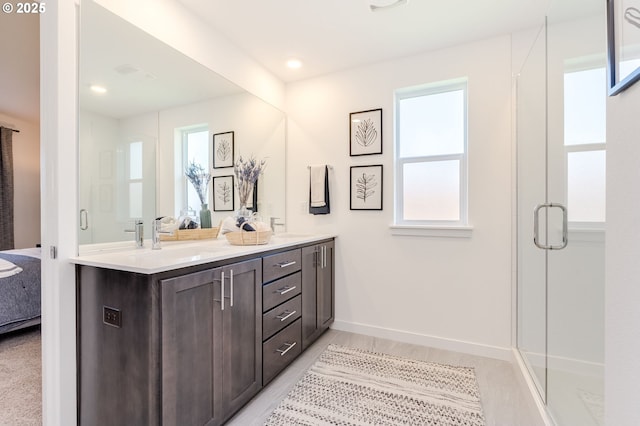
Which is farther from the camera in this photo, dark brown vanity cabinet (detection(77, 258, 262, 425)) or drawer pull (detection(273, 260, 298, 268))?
drawer pull (detection(273, 260, 298, 268))

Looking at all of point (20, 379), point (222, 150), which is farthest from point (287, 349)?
point (20, 379)

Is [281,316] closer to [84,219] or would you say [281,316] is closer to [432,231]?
[84,219]

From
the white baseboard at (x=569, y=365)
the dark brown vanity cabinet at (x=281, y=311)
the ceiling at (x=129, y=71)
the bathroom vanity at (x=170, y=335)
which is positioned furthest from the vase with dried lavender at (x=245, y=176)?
the white baseboard at (x=569, y=365)

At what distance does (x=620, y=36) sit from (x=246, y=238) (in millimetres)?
1941

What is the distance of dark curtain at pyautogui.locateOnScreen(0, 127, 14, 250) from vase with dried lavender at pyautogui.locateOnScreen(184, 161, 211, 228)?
4421mm

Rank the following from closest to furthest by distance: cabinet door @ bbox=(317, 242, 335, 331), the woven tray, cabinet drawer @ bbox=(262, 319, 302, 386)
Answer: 1. cabinet drawer @ bbox=(262, 319, 302, 386)
2. the woven tray
3. cabinet door @ bbox=(317, 242, 335, 331)

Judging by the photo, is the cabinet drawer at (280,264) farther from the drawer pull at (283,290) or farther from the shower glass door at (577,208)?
the shower glass door at (577,208)

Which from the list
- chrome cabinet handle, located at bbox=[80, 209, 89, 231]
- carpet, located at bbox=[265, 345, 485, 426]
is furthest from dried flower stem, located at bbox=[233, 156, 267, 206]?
carpet, located at bbox=[265, 345, 485, 426]

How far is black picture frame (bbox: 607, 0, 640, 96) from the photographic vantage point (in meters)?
0.81

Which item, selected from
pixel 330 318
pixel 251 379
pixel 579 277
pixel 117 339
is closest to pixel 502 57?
pixel 579 277

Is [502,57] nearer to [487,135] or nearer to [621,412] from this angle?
[487,135]

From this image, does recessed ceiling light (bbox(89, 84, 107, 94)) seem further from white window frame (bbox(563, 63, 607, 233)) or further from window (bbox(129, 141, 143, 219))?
white window frame (bbox(563, 63, 607, 233))

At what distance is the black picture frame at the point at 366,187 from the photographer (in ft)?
9.27

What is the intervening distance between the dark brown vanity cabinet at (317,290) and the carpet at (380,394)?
0.28 metres
